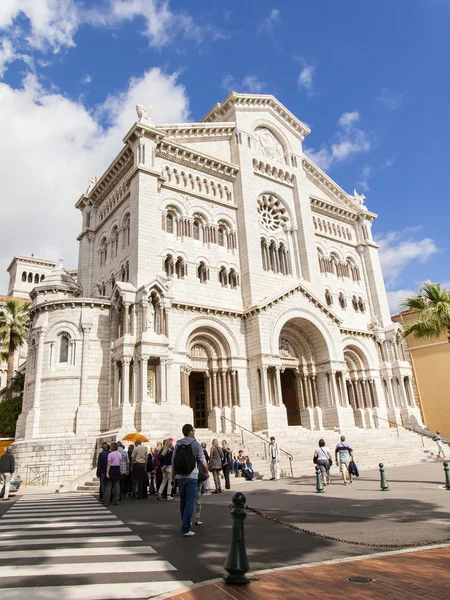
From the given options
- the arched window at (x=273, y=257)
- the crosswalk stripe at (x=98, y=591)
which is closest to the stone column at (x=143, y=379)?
the arched window at (x=273, y=257)

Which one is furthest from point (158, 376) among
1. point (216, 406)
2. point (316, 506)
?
point (316, 506)

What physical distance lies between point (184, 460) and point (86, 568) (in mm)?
2533

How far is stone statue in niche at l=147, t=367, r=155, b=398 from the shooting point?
77.7 feet

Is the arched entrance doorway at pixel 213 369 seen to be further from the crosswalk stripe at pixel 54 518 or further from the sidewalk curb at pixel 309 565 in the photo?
the sidewalk curb at pixel 309 565

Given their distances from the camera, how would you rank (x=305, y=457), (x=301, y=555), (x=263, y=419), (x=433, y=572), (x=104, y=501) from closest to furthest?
1. (x=433, y=572)
2. (x=301, y=555)
3. (x=104, y=501)
4. (x=305, y=457)
5. (x=263, y=419)

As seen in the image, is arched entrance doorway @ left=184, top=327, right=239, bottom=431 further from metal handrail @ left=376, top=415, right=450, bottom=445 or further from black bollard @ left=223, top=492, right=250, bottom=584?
black bollard @ left=223, top=492, right=250, bottom=584

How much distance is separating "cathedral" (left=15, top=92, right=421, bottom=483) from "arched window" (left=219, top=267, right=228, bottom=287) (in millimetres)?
82

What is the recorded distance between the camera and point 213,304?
94.7ft

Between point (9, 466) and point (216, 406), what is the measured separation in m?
13.2

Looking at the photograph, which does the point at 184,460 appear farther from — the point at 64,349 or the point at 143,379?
the point at 64,349

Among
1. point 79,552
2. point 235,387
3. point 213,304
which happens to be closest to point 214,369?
point 235,387

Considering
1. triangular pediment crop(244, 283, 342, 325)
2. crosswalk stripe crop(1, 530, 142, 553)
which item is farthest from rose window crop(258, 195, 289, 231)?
crosswalk stripe crop(1, 530, 142, 553)

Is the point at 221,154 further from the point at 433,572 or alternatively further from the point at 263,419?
the point at 433,572

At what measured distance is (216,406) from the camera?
2775 centimetres
